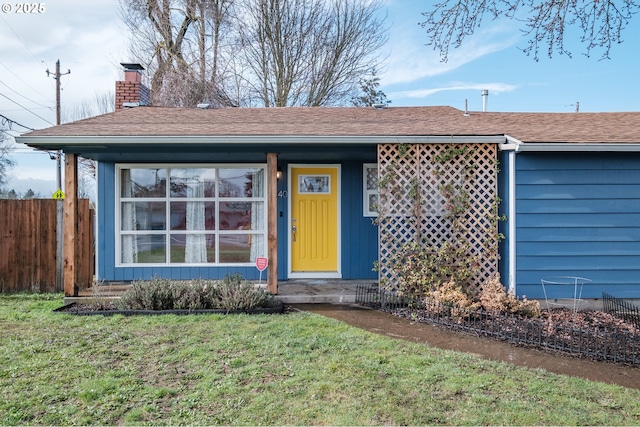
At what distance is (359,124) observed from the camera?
7781 mm

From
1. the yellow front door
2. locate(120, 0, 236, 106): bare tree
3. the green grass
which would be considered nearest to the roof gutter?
the yellow front door

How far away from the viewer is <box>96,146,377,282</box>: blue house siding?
8.15 meters

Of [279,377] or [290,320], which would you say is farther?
[290,320]

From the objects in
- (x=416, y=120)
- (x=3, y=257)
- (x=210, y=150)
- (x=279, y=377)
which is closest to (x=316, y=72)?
(x=416, y=120)

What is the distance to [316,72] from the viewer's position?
17.6 m

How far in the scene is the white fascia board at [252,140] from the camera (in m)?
6.49

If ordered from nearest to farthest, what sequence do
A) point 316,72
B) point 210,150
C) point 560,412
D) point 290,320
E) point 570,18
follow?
point 560,412 → point 570,18 → point 290,320 → point 210,150 → point 316,72

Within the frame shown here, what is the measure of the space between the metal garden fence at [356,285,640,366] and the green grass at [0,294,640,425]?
0.90m

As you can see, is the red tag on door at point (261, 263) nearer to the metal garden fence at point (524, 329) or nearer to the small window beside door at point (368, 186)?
the metal garden fence at point (524, 329)

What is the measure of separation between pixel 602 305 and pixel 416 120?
4.27m

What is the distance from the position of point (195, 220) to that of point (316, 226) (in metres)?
2.25

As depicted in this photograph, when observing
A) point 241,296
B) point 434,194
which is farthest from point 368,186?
point 241,296

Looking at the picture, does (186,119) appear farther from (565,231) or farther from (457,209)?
(565,231)

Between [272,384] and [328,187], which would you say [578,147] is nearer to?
[328,187]
